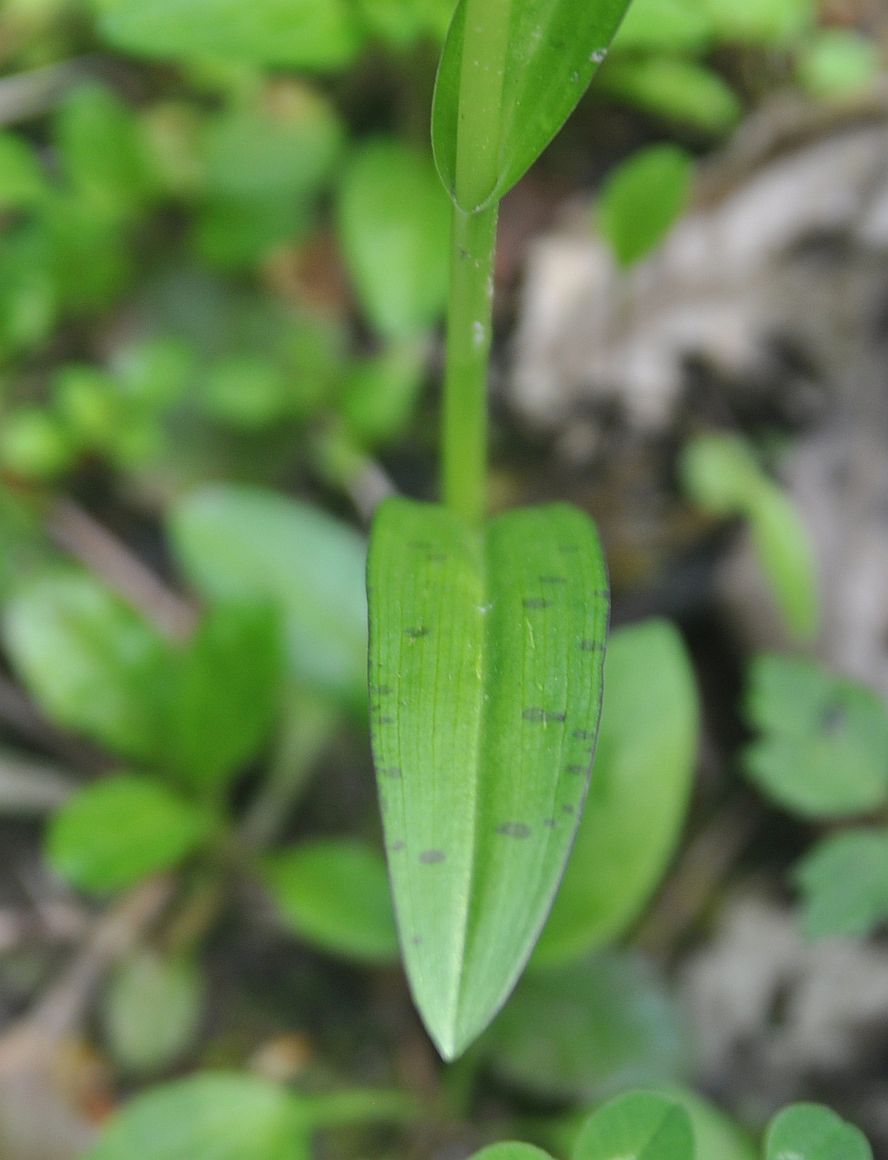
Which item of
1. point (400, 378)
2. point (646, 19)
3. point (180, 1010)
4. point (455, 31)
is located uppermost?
point (455, 31)

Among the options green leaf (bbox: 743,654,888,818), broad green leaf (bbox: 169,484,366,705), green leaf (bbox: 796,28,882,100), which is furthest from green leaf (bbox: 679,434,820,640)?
green leaf (bbox: 796,28,882,100)

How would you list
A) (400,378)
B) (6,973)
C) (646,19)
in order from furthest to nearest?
(400,378) → (6,973) → (646,19)

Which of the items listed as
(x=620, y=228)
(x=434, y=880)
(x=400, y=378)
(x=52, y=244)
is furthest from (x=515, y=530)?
(x=52, y=244)

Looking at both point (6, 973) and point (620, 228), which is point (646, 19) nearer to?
point (620, 228)

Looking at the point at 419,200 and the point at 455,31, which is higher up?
the point at 455,31

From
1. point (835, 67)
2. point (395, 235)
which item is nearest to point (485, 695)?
point (395, 235)

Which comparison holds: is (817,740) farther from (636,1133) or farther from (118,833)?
(118,833)
